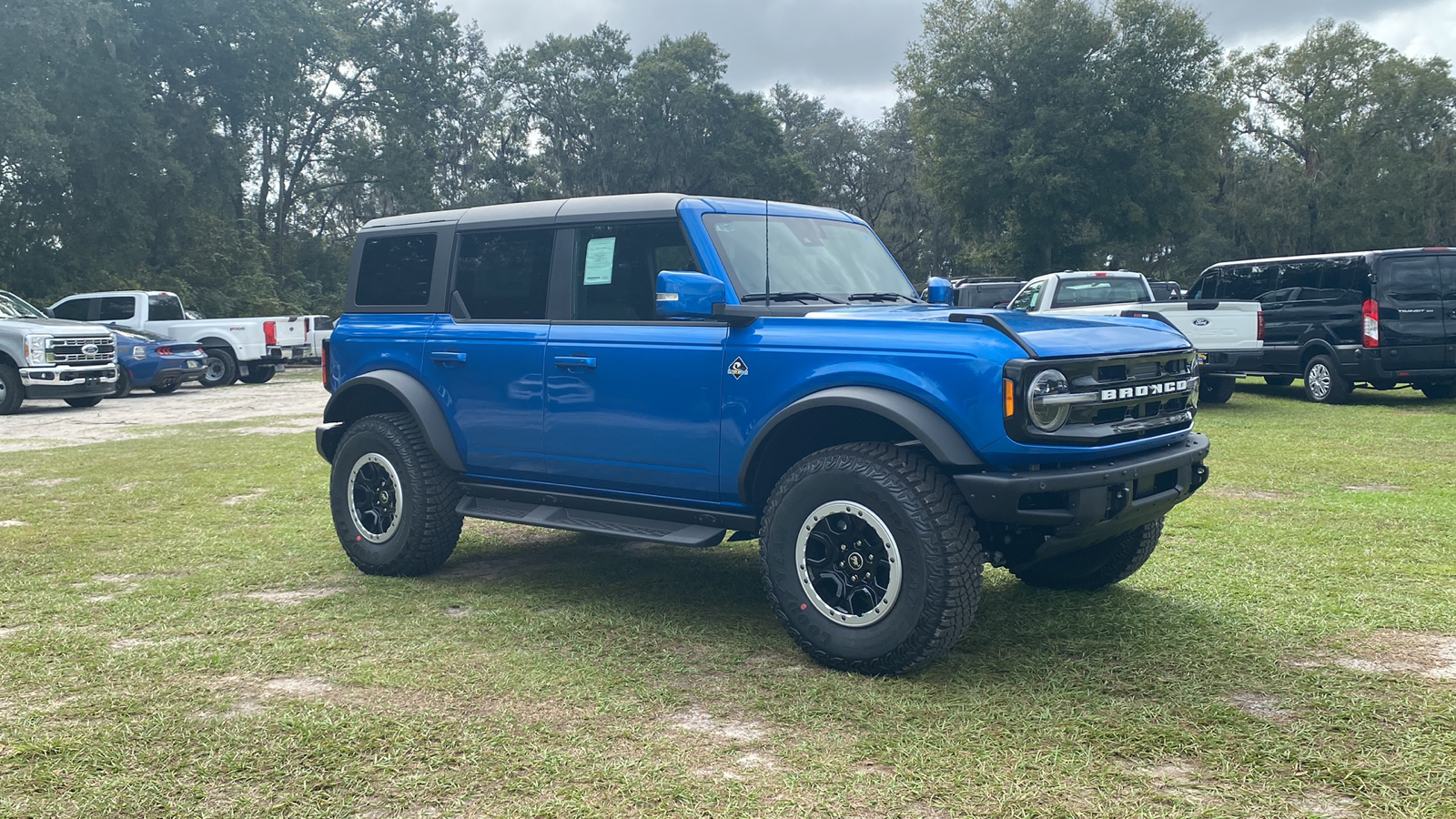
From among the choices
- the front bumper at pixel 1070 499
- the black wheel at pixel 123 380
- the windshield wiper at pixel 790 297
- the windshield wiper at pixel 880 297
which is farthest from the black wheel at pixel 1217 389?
the black wheel at pixel 123 380

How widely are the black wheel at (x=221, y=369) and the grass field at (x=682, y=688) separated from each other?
702 inches

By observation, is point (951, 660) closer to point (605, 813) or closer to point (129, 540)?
point (605, 813)

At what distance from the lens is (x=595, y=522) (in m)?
5.53

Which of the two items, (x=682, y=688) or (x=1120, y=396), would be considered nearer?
(x=682, y=688)

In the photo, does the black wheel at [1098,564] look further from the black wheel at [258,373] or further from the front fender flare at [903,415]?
the black wheel at [258,373]

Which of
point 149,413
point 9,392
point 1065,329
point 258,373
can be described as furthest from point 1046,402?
point 258,373

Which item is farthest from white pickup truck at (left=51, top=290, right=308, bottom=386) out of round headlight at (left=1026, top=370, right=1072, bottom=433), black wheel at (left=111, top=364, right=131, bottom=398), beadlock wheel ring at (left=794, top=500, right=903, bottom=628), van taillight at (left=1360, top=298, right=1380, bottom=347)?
round headlight at (left=1026, top=370, right=1072, bottom=433)

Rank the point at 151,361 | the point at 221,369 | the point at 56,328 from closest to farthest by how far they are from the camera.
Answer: the point at 56,328 < the point at 151,361 < the point at 221,369

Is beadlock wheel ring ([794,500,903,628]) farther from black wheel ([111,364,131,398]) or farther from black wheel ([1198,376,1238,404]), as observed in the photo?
black wheel ([111,364,131,398])

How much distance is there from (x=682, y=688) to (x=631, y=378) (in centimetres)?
155

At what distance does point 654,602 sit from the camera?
5.73 m

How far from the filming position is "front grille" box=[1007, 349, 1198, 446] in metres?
4.34

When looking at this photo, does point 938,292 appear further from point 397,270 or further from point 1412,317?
point 1412,317

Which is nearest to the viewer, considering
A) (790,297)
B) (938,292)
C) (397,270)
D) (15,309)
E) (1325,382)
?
(790,297)
